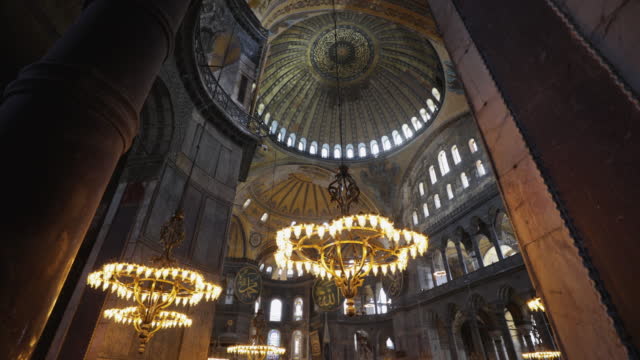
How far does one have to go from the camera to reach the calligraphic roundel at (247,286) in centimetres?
1391

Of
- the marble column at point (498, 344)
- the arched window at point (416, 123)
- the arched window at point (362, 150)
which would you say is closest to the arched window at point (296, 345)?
the marble column at point (498, 344)

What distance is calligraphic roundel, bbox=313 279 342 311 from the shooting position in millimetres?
16422

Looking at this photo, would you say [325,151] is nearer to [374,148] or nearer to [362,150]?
[362,150]

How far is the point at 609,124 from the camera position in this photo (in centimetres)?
177

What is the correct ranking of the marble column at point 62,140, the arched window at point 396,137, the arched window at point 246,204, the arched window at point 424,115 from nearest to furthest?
the marble column at point 62,140 → the arched window at point 424,115 → the arched window at point 246,204 → the arched window at point 396,137

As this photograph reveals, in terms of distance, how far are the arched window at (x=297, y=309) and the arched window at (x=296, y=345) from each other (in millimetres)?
1016

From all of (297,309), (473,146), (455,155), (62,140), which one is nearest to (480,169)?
(473,146)

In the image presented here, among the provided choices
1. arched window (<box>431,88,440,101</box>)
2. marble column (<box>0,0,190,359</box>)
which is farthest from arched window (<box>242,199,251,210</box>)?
marble column (<box>0,0,190,359</box>)

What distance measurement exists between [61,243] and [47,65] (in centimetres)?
79

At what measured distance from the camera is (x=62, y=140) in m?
1.18

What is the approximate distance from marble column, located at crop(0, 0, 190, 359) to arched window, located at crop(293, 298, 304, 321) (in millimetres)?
25067

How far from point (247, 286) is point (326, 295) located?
4.86m

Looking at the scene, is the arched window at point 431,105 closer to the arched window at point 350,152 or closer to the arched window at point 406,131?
the arched window at point 406,131

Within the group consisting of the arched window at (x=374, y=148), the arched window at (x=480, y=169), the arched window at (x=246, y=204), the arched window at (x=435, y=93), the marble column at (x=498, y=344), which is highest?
the arched window at (x=435, y=93)
